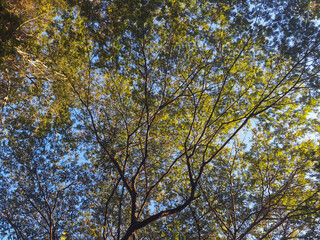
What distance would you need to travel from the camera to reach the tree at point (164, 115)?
8.41 meters

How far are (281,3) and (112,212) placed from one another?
489 inches

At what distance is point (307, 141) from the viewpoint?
1016 centimetres

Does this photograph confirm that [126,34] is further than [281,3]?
Yes

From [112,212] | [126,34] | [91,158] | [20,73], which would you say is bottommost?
[112,212]

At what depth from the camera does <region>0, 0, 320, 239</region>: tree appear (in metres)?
8.41

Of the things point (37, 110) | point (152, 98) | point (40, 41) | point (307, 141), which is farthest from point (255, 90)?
point (37, 110)

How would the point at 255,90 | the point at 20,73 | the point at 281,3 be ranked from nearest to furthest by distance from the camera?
the point at 281,3 < the point at 255,90 < the point at 20,73

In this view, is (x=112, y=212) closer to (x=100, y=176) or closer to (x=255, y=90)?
(x=100, y=176)

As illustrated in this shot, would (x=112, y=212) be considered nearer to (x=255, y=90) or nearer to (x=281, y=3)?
(x=255, y=90)

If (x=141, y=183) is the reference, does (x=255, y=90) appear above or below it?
above

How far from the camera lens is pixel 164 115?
37.0 feet

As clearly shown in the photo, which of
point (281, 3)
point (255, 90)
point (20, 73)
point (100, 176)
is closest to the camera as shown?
point (281, 3)

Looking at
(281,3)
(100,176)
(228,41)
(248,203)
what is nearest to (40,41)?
(100,176)

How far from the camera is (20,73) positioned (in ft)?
35.5
